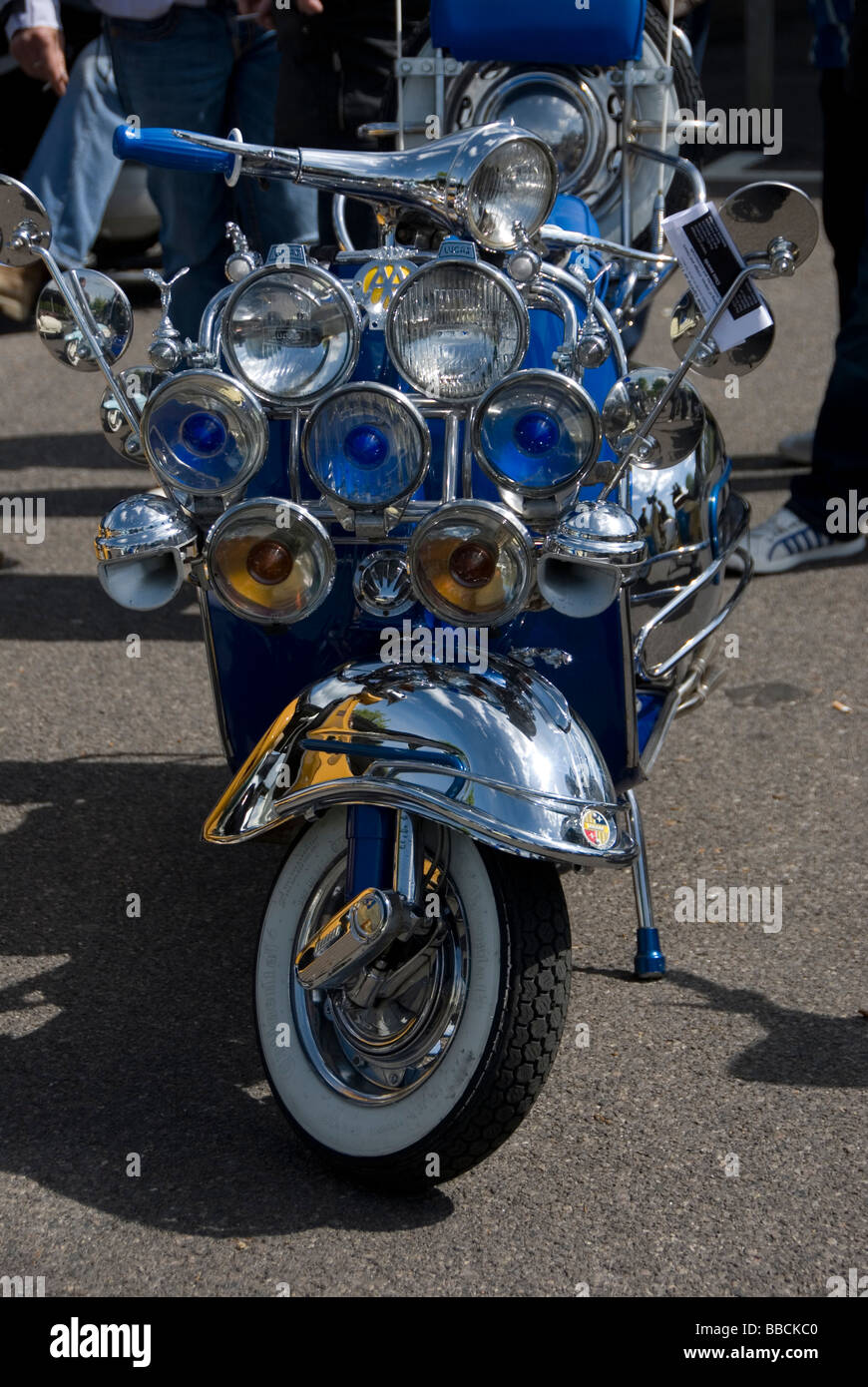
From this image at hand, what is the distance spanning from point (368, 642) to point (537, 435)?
Answer: 463mm

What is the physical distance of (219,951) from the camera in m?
2.77

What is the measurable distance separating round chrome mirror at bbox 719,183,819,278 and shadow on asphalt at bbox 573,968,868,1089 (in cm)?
111

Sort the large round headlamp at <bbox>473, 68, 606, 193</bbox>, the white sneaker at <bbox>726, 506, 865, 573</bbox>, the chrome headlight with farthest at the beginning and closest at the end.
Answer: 1. the white sneaker at <bbox>726, 506, 865, 573</bbox>
2. the large round headlamp at <bbox>473, 68, 606, 193</bbox>
3. the chrome headlight

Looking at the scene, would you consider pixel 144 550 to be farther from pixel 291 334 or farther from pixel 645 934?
pixel 645 934

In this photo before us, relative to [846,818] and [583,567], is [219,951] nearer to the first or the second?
[583,567]

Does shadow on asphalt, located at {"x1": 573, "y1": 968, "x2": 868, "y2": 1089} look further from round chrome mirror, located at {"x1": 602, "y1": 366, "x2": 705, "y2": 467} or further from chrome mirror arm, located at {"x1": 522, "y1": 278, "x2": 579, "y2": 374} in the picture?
chrome mirror arm, located at {"x1": 522, "y1": 278, "x2": 579, "y2": 374}

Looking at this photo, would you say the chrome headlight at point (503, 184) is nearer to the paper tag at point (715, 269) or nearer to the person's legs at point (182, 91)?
the paper tag at point (715, 269)

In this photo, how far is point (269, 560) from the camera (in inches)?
85.4

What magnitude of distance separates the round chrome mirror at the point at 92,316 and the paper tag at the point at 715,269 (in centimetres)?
77

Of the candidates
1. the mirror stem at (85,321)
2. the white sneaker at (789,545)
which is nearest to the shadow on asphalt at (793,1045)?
the mirror stem at (85,321)

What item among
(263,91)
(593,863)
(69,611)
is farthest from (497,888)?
(263,91)

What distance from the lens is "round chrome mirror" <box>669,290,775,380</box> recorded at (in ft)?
7.15

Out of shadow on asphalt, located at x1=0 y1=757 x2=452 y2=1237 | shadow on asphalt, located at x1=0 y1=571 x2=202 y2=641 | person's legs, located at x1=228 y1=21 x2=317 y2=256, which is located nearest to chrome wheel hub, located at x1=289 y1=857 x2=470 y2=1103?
shadow on asphalt, located at x1=0 y1=757 x2=452 y2=1237
